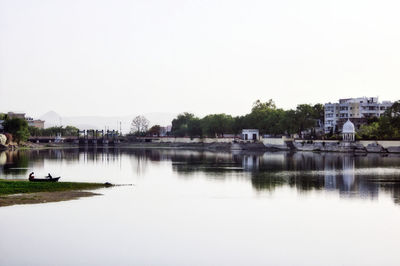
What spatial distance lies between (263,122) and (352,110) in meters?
22.4

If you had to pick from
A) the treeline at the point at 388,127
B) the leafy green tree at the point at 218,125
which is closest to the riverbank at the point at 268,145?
the treeline at the point at 388,127

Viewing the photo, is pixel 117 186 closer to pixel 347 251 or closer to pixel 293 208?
pixel 293 208

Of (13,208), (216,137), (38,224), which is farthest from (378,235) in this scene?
(216,137)

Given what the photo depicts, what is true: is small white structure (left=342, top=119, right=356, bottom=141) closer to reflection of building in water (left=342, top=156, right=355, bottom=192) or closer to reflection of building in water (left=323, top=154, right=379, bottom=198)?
reflection of building in water (left=342, top=156, right=355, bottom=192)

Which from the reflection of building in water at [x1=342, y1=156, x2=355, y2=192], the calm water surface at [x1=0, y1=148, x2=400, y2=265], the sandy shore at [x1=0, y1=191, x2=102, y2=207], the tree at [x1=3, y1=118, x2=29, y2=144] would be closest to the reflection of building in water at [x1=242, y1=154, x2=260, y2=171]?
the reflection of building in water at [x1=342, y1=156, x2=355, y2=192]

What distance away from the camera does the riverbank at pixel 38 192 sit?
1549 inches

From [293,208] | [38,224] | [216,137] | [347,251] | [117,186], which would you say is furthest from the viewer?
[216,137]

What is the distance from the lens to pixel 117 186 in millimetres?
51156

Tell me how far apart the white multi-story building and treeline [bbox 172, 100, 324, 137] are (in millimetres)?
3422

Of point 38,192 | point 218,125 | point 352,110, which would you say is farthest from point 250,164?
point 218,125

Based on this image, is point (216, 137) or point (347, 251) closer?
point (347, 251)

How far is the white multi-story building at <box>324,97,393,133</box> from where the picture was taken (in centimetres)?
14100

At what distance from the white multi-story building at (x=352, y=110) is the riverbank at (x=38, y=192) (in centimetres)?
10157

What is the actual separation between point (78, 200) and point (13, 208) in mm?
5288
